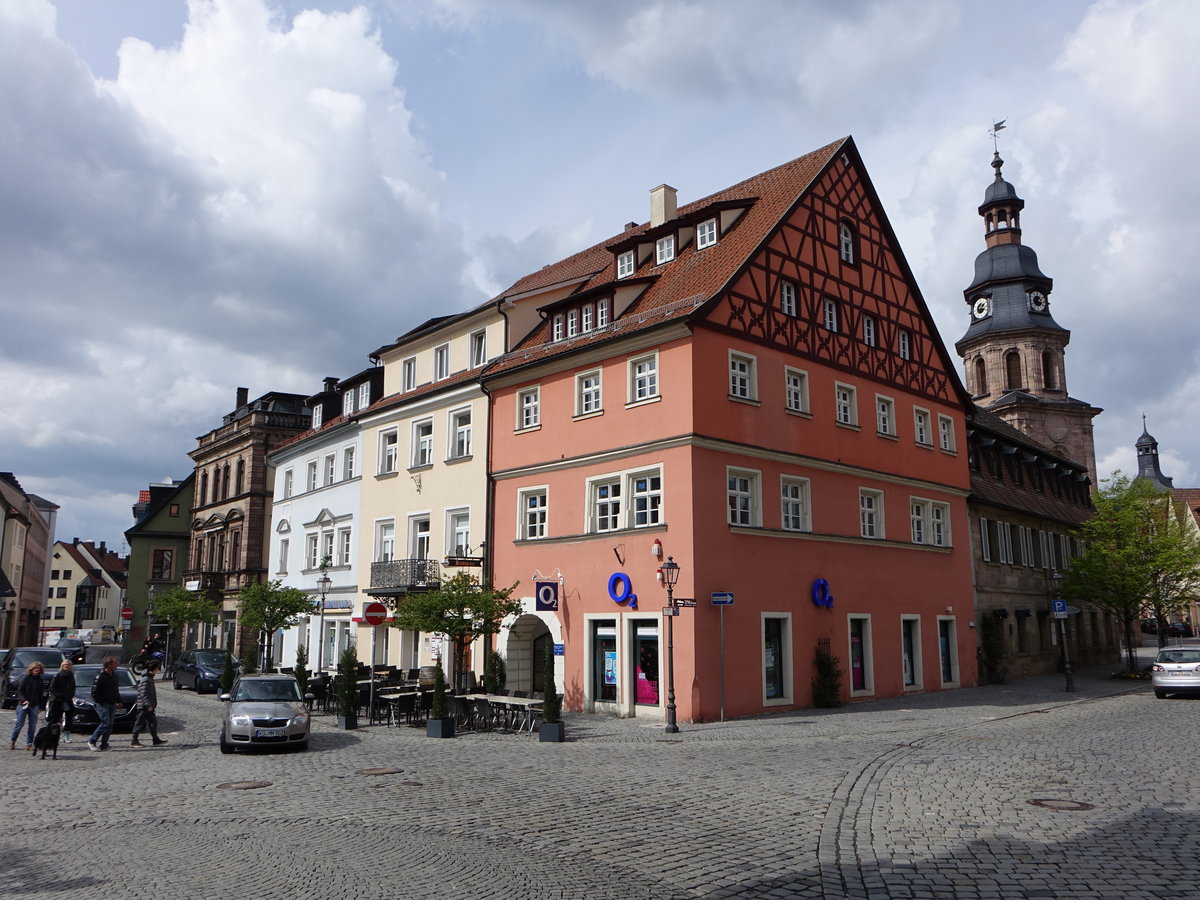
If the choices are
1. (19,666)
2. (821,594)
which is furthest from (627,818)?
(19,666)

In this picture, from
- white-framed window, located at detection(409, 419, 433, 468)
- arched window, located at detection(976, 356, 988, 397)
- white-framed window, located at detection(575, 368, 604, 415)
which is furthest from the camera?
arched window, located at detection(976, 356, 988, 397)

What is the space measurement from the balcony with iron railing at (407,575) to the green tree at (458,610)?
440 cm

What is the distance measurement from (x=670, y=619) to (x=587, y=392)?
23.6 feet

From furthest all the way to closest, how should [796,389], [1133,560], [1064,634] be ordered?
[1133,560] → [1064,634] → [796,389]

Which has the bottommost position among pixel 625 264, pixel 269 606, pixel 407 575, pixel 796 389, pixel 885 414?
pixel 269 606

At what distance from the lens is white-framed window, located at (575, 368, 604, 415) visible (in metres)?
25.5

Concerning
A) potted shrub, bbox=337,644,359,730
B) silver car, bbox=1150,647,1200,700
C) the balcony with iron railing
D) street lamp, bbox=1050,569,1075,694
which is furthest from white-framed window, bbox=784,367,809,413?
silver car, bbox=1150,647,1200,700

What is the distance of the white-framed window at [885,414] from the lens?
29.6 m

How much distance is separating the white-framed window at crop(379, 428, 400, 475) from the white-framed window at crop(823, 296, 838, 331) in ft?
49.9

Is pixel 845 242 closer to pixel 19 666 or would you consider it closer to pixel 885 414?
pixel 885 414

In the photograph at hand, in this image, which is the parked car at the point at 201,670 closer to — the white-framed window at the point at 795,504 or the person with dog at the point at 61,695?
the person with dog at the point at 61,695

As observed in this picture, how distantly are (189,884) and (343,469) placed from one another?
97.4 feet

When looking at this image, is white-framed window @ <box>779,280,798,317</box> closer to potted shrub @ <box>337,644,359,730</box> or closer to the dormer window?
the dormer window

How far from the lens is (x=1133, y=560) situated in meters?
38.5
